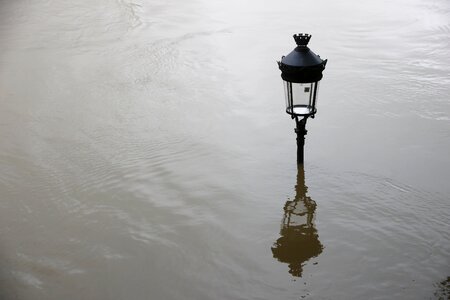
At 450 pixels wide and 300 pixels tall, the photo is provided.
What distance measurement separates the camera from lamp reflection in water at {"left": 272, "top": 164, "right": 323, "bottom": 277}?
3.81 meters

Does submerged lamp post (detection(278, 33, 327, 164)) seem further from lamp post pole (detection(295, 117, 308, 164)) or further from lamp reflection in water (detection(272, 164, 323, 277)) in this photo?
lamp reflection in water (detection(272, 164, 323, 277))

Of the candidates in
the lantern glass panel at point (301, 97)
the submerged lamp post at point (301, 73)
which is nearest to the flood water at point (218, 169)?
the lantern glass panel at point (301, 97)

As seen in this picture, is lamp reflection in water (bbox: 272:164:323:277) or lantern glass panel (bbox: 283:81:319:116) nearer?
lamp reflection in water (bbox: 272:164:323:277)

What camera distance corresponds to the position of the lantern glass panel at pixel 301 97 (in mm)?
3939

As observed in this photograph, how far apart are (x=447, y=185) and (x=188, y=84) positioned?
378cm

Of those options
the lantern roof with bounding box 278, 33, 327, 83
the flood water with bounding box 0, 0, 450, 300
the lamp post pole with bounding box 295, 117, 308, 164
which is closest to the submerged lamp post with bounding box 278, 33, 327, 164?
the lantern roof with bounding box 278, 33, 327, 83

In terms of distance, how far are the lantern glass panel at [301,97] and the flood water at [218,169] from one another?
2.88 ft

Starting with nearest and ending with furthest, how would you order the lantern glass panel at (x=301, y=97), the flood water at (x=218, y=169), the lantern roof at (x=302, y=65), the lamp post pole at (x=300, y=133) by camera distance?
the flood water at (x=218, y=169), the lantern roof at (x=302, y=65), the lantern glass panel at (x=301, y=97), the lamp post pole at (x=300, y=133)

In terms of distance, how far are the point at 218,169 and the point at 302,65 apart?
165cm

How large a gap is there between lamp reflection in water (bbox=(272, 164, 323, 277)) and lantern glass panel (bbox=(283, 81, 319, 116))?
0.86 meters

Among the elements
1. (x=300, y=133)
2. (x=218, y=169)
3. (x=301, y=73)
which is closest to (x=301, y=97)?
(x=301, y=73)

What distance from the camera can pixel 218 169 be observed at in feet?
16.6

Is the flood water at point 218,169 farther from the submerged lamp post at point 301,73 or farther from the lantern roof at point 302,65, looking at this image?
the lantern roof at point 302,65

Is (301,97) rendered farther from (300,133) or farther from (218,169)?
(218,169)
